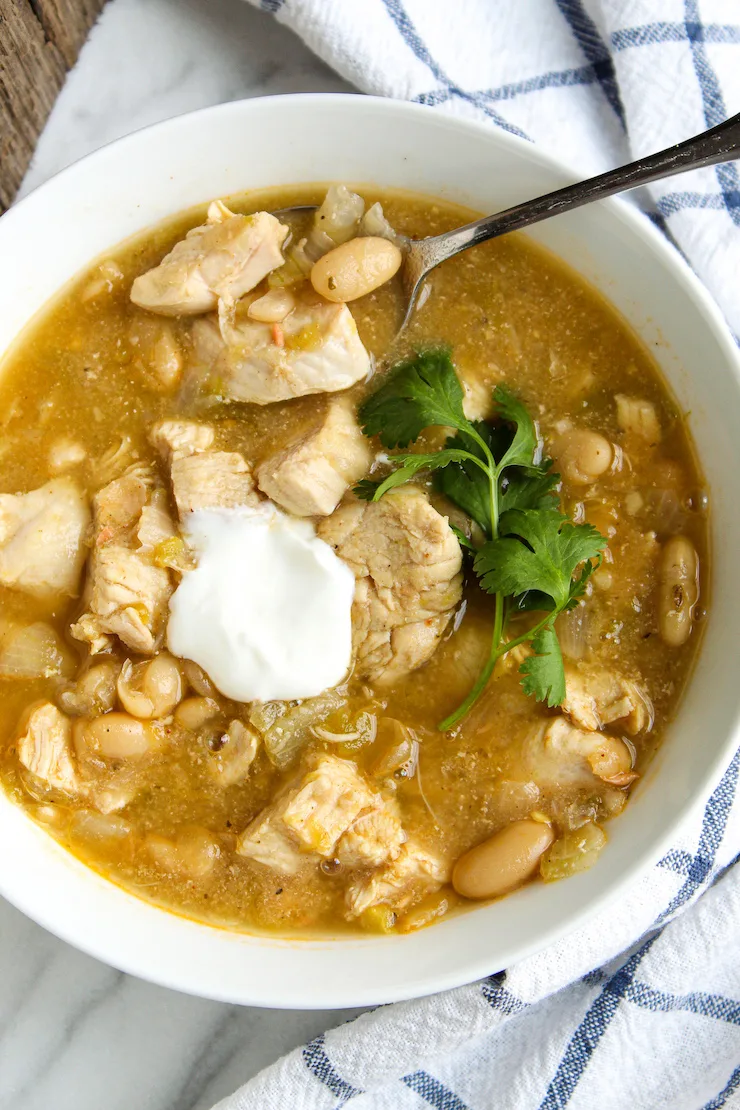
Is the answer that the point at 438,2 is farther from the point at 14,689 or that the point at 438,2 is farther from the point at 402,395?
the point at 14,689

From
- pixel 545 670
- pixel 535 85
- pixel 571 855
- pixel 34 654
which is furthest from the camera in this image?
pixel 535 85

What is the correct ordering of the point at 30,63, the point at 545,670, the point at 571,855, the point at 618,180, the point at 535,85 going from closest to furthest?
the point at 618,180
the point at 545,670
the point at 571,855
the point at 30,63
the point at 535,85

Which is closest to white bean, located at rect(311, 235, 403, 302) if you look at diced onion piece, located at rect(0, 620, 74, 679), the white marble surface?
the white marble surface

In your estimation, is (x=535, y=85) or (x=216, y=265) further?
(x=535, y=85)

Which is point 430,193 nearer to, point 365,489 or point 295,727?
point 365,489

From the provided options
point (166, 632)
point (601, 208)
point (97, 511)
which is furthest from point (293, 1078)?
point (601, 208)

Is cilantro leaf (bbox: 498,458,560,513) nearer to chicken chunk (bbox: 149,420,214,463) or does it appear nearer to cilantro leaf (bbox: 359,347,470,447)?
cilantro leaf (bbox: 359,347,470,447)

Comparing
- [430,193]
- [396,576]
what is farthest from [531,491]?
[430,193]
